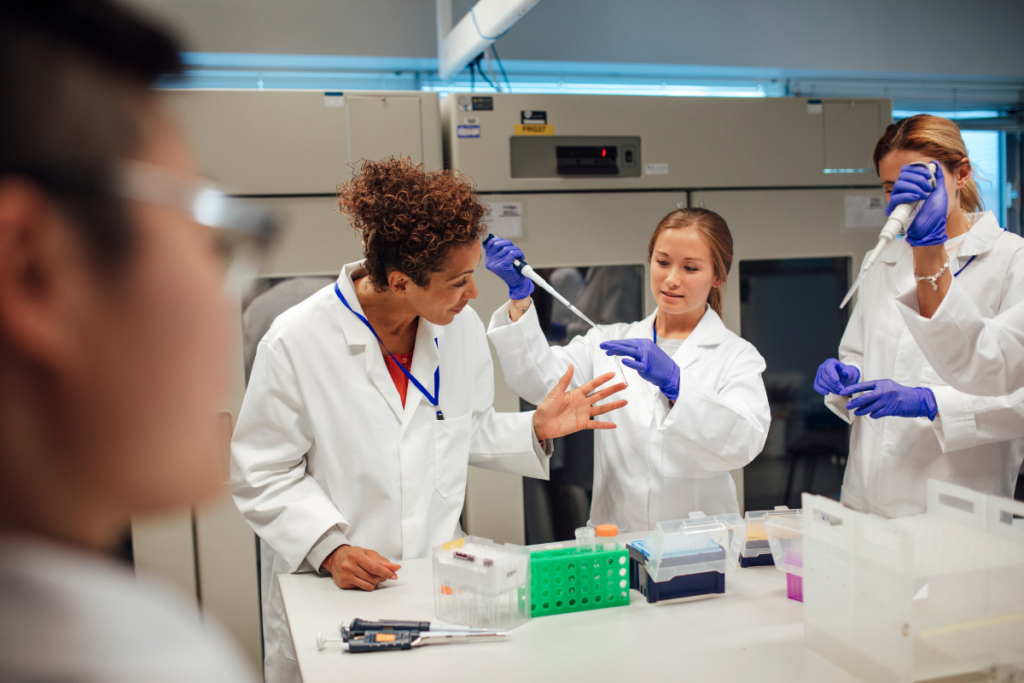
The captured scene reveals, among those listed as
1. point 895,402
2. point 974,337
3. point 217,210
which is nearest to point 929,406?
point 895,402

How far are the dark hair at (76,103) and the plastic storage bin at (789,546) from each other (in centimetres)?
119

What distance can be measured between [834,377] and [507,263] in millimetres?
871

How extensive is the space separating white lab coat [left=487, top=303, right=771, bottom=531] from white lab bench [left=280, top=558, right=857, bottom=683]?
39 cm

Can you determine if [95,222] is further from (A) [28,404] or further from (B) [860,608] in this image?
(B) [860,608]

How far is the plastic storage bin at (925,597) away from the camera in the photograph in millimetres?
873

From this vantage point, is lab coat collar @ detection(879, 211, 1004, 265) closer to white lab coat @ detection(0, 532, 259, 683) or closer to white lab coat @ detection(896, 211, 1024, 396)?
white lab coat @ detection(896, 211, 1024, 396)

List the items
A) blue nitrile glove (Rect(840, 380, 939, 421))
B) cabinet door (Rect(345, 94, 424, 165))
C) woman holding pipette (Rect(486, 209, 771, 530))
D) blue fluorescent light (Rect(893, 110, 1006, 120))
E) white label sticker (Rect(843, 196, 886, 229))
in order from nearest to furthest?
blue nitrile glove (Rect(840, 380, 939, 421)) < woman holding pipette (Rect(486, 209, 771, 530)) < cabinet door (Rect(345, 94, 424, 165)) < white label sticker (Rect(843, 196, 886, 229)) < blue fluorescent light (Rect(893, 110, 1006, 120))

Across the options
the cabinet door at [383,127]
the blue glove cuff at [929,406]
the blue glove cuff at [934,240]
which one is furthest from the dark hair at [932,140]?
the cabinet door at [383,127]

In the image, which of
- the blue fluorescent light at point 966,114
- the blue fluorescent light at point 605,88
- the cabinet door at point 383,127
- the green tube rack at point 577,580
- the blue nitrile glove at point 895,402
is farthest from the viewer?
the blue fluorescent light at point 966,114

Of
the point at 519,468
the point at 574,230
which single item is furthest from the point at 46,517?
the point at 574,230

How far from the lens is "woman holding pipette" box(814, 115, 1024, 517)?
5.04 feet

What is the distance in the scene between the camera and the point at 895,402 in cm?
156

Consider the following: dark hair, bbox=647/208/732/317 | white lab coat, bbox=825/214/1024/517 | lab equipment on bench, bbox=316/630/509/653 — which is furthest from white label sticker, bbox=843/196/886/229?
lab equipment on bench, bbox=316/630/509/653

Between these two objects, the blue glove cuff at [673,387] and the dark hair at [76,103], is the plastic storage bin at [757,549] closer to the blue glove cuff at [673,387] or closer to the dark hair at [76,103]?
the blue glove cuff at [673,387]
